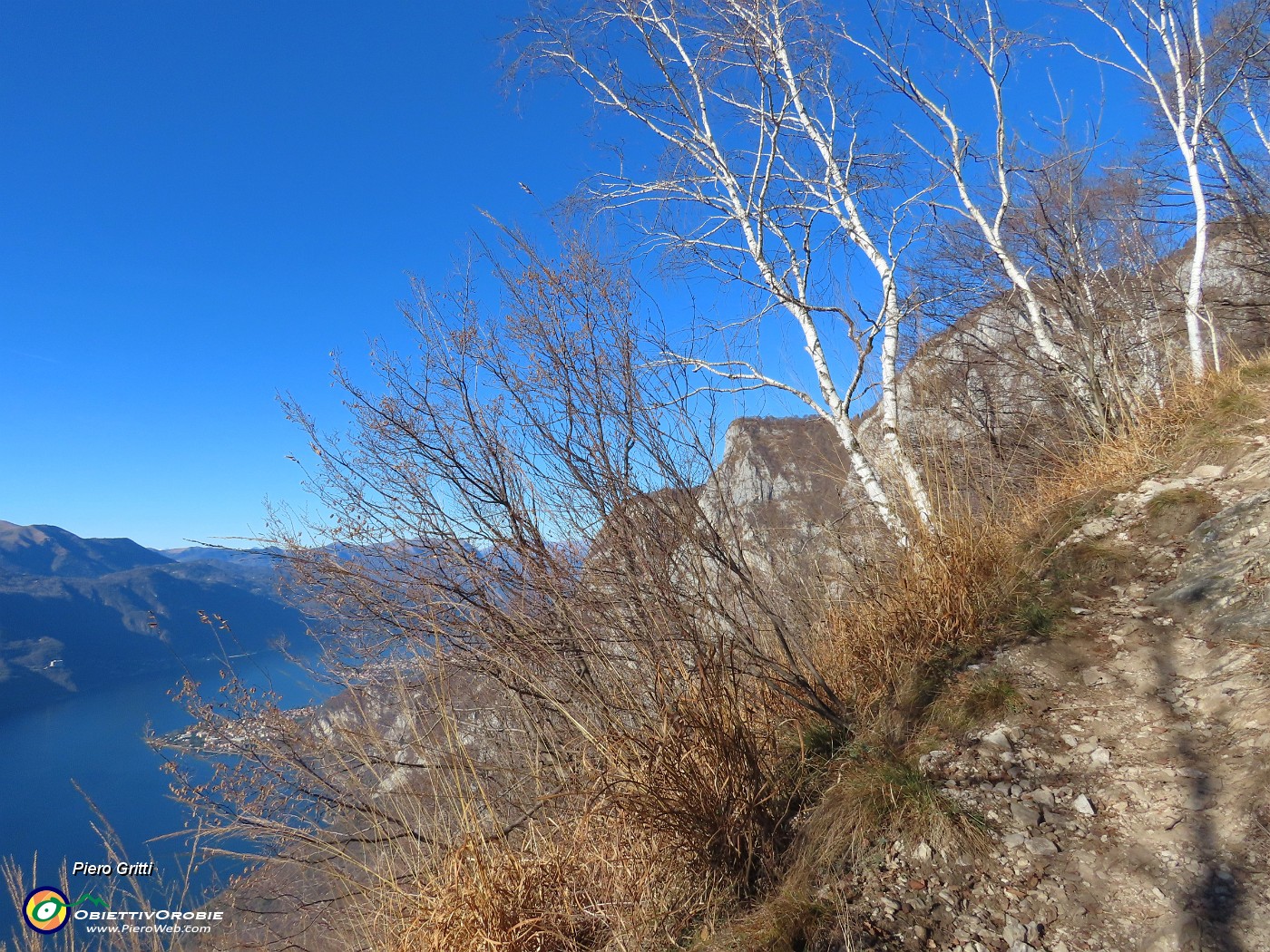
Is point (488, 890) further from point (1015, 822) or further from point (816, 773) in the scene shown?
point (1015, 822)

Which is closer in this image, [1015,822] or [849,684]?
[1015,822]

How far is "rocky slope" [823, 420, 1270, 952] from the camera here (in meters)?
1.67

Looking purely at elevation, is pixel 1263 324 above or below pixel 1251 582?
above

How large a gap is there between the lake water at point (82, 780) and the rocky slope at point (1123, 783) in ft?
13.3

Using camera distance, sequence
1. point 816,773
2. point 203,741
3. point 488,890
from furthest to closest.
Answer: point 203,741
point 816,773
point 488,890

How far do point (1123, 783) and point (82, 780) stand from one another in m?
37.8

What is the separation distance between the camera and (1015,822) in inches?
80.6

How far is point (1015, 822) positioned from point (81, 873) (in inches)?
461

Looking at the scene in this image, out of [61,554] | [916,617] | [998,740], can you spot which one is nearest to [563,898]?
[998,740]

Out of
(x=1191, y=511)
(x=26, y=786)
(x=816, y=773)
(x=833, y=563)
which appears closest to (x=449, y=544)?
(x=816, y=773)

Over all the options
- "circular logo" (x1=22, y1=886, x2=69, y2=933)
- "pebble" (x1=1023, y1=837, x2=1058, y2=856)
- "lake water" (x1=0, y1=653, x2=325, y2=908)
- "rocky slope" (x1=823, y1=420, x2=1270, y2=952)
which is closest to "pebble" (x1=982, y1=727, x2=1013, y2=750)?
"rocky slope" (x1=823, y1=420, x2=1270, y2=952)

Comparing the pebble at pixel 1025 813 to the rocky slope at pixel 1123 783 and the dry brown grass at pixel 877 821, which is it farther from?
the dry brown grass at pixel 877 821

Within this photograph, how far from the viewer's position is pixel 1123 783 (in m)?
2.09

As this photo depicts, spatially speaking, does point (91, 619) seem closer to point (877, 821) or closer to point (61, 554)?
point (61, 554)
